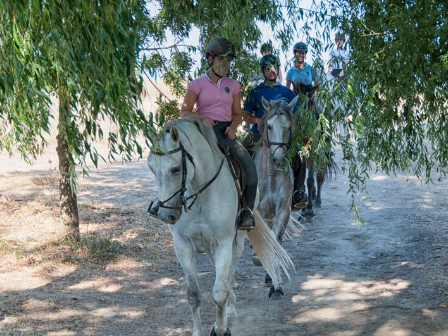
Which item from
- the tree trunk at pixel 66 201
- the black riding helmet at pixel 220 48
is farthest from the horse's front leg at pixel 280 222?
the tree trunk at pixel 66 201

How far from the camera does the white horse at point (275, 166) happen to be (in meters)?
7.65

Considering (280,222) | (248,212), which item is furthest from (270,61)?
(248,212)

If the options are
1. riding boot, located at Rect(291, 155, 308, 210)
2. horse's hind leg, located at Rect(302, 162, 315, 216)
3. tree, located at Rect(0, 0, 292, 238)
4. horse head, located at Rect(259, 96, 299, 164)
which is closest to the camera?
tree, located at Rect(0, 0, 292, 238)

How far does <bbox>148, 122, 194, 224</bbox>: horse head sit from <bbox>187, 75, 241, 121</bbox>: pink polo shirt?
969 millimetres

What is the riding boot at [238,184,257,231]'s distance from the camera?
6145 mm

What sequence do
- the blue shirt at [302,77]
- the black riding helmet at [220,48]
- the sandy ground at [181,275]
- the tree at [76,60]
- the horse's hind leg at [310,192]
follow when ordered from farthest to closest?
the horse's hind leg at [310,192] < the blue shirt at [302,77] < the sandy ground at [181,275] < the black riding helmet at [220,48] < the tree at [76,60]

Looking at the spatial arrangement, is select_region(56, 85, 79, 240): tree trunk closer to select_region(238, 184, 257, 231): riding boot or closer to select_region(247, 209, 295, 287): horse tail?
select_region(247, 209, 295, 287): horse tail

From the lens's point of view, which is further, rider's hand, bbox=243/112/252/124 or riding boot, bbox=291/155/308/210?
riding boot, bbox=291/155/308/210

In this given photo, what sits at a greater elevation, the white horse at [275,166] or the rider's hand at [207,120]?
the rider's hand at [207,120]

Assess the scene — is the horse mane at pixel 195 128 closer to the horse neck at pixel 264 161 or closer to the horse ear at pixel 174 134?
the horse ear at pixel 174 134

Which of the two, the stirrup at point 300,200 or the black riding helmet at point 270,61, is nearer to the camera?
the black riding helmet at point 270,61

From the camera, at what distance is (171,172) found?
519cm

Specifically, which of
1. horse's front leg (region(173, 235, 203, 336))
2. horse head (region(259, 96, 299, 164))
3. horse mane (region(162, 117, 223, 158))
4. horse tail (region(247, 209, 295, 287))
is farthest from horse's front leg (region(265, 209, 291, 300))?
horse mane (region(162, 117, 223, 158))

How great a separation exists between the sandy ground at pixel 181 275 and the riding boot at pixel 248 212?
105 cm
